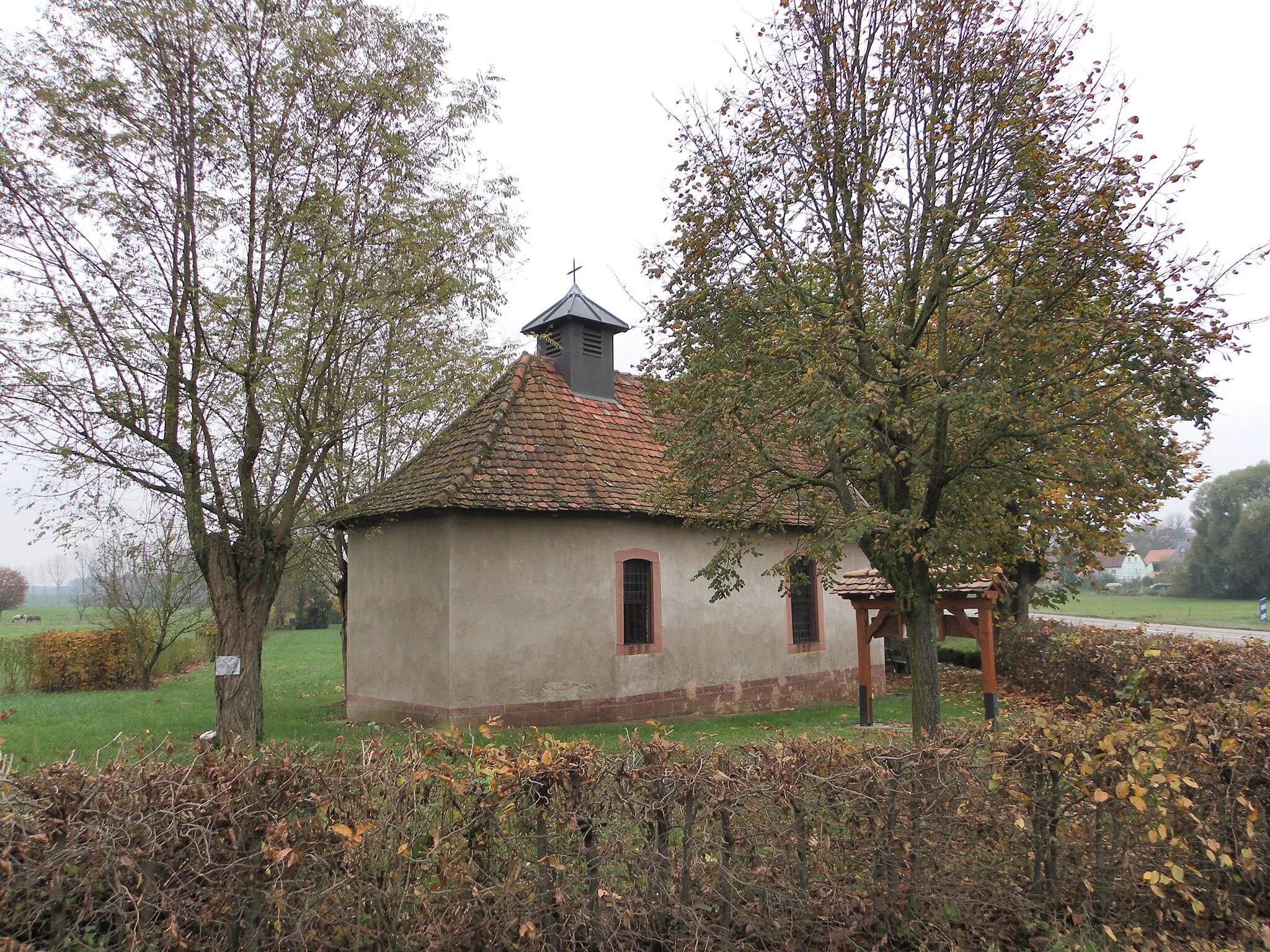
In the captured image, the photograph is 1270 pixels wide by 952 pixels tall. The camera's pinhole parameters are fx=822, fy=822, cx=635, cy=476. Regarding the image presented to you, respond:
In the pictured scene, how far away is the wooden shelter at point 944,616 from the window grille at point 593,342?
261 inches

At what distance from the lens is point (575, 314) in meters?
16.2

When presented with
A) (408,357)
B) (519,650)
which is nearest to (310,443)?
(408,357)

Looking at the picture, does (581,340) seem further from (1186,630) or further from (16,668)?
(1186,630)

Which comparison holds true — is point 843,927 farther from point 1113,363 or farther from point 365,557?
point 365,557

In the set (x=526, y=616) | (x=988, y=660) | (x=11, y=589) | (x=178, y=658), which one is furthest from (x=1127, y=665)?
(x=11, y=589)

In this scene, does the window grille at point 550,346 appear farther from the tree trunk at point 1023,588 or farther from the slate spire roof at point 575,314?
the tree trunk at point 1023,588

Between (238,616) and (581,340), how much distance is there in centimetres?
864

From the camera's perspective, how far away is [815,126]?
26.7ft

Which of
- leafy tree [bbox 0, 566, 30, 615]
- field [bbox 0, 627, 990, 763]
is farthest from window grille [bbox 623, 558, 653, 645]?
leafy tree [bbox 0, 566, 30, 615]

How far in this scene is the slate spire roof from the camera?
16312mm

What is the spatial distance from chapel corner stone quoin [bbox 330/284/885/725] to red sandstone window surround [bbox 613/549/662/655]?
1.1 inches

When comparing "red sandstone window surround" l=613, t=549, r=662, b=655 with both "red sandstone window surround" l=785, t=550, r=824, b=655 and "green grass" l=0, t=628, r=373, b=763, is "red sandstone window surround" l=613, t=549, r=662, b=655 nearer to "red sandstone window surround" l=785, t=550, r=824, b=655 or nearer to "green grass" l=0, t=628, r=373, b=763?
"red sandstone window surround" l=785, t=550, r=824, b=655

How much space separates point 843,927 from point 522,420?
11187 mm

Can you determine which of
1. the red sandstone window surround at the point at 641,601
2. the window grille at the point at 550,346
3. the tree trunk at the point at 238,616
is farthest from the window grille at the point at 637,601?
the tree trunk at the point at 238,616
